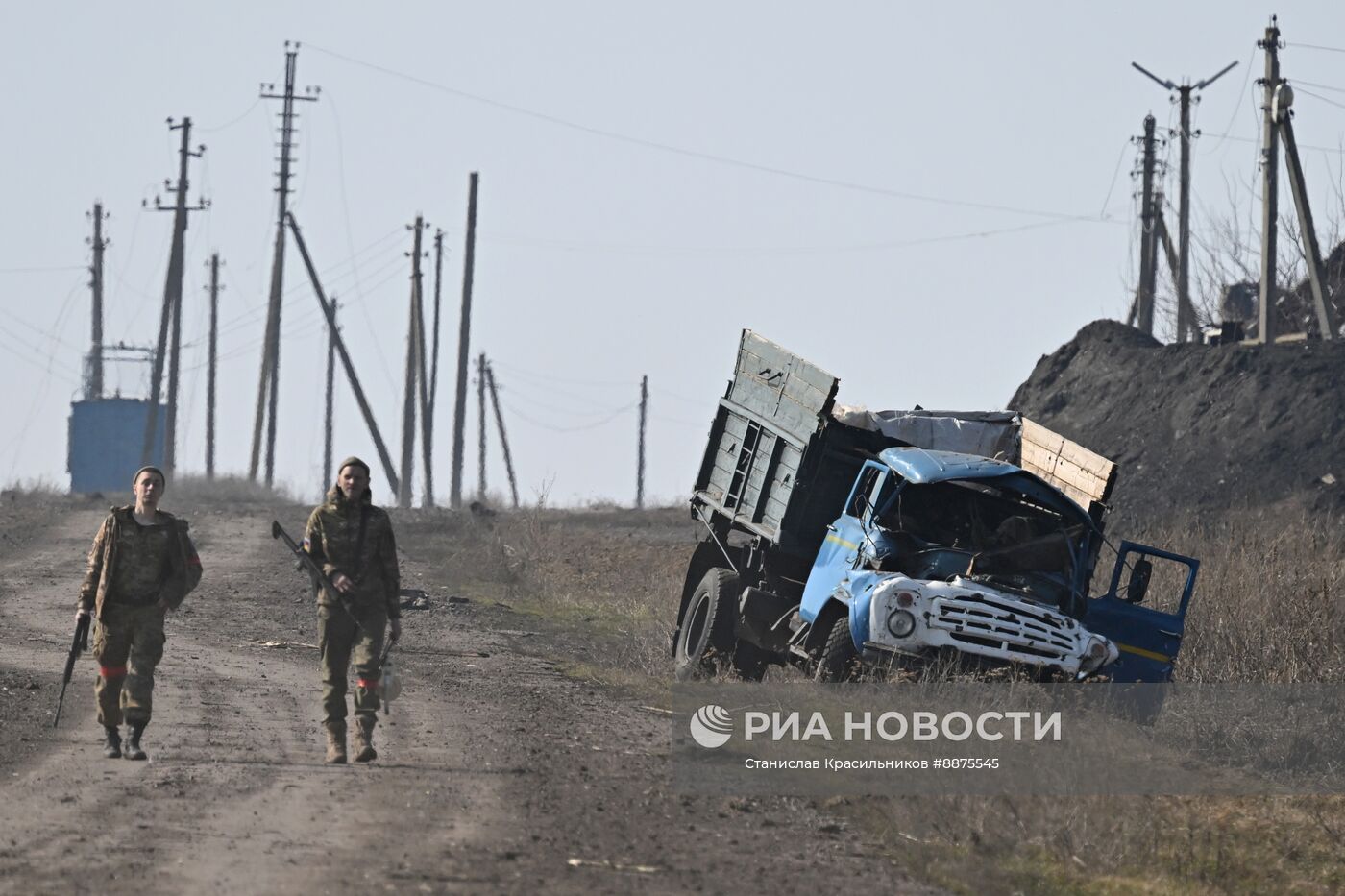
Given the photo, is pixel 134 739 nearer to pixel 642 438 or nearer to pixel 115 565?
pixel 115 565

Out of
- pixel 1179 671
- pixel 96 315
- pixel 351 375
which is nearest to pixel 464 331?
pixel 351 375

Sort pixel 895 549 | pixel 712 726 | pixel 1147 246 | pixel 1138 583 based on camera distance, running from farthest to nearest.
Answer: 1. pixel 1147 246
2. pixel 1138 583
3. pixel 895 549
4. pixel 712 726

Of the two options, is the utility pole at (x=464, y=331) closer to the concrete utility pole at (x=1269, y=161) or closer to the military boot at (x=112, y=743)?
the concrete utility pole at (x=1269, y=161)

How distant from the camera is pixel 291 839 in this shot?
831cm

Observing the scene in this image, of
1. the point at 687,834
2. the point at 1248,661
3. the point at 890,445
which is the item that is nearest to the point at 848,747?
the point at 687,834

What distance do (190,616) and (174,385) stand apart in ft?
126

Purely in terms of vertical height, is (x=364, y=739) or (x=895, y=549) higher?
(x=895, y=549)

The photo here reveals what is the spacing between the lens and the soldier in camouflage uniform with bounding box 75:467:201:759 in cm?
1096

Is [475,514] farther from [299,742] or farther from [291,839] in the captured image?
[291,839]

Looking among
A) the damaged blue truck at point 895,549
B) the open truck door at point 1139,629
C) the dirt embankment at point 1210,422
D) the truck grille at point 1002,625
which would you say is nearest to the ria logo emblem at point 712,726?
the damaged blue truck at point 895,549

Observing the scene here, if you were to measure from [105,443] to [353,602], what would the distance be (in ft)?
184

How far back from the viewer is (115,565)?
1101cm

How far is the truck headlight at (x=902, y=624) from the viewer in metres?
13.4

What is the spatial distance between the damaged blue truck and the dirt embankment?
13.9m
